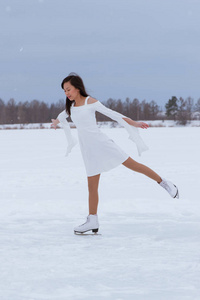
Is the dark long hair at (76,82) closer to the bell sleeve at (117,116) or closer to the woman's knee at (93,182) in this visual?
the bell sleeve at (117,116)

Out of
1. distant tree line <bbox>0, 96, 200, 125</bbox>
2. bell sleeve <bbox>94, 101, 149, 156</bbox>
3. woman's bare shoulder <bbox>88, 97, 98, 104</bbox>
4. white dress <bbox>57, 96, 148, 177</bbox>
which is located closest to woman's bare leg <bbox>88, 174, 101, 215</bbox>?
white dress <bbox>57, 96, 148, 177</bbox>

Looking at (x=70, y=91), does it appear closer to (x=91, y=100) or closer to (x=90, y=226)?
(x=91, y=100)

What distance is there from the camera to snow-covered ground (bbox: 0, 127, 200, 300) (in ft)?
9.70

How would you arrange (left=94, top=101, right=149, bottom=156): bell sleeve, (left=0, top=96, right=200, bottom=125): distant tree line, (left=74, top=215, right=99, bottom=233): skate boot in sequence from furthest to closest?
(left=0, top=96, right=200, bottom=125): distant tree line
(left=74, top=215, right=99, bottom=233): skate boot
(left=94, top=101, right=149, bottom=156): bell sleeve

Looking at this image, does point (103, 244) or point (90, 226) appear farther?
point (90, 226)

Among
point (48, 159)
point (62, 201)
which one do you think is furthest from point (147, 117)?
point (62, 201)

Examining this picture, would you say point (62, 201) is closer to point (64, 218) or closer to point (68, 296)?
point (64, 218)

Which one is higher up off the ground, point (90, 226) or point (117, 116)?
point (117, 116)

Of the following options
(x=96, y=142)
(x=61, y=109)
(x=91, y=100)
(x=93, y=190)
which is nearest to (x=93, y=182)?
(x=93, y=190)

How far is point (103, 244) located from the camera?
421cm

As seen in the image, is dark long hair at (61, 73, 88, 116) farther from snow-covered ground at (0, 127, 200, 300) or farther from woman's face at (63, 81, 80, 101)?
snow-covered ground at (0, 127, 200, 300)

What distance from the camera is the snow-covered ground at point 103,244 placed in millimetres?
2955

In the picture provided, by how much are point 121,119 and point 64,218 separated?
168cm

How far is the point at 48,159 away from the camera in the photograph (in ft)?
44.8
